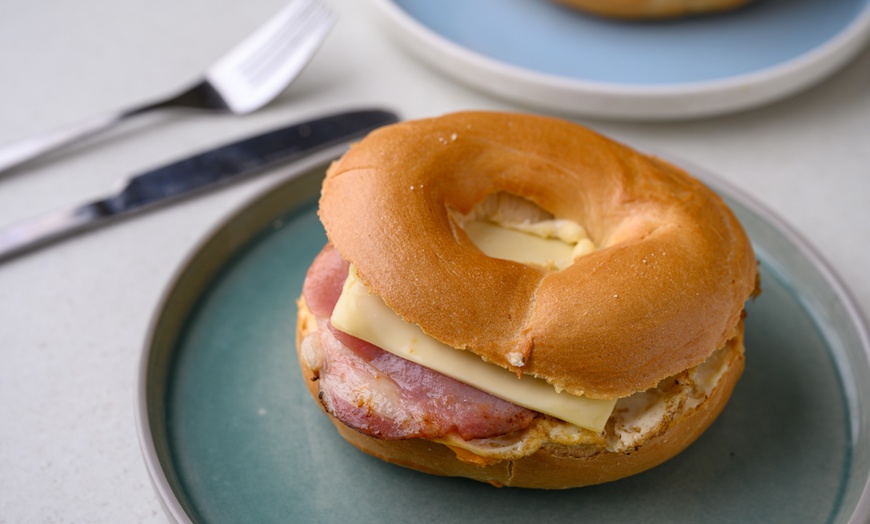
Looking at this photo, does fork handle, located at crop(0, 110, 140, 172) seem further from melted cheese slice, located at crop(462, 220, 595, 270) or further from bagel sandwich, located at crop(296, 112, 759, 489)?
melted cheese slice, located at crop(462, 220, 595, 270)

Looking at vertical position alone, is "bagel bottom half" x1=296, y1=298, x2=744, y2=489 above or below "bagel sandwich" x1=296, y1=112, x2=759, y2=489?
below

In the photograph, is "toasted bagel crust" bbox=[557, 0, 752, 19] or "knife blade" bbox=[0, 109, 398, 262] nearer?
"knife blade" bbox=[0, 109, 398, 262]

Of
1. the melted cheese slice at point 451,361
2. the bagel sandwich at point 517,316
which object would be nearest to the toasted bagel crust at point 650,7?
the bagel sandwich at point 517,316

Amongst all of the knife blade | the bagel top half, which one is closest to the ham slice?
the bagel top half

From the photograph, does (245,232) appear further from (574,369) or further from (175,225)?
(574,369)

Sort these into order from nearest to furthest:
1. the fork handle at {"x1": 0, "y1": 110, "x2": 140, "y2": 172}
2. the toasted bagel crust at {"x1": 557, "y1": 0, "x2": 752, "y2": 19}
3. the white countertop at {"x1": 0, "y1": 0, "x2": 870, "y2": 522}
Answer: the white countertop at {"x1": 0, "y1": 0, "x2": 870, "y2": 522} → the fork handle at {"x1": 0, "y1": 110, "x2": 140, "y2": 172} → the toasted bagel crust at {"x1": 557, "y1": 0, "x2": 752, "y2": 19}

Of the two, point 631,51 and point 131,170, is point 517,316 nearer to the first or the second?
point 131,170
